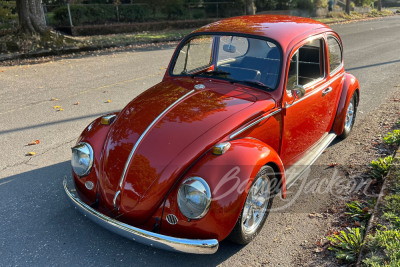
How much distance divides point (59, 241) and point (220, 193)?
5.42 feet

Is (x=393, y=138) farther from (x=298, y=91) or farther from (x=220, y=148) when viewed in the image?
(x=220, y=148)

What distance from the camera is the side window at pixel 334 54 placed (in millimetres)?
4660

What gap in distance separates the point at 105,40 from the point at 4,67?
5.72 m

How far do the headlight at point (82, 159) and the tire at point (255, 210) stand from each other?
1476 mm

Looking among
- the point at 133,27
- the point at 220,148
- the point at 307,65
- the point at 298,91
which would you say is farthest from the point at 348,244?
the point at 133,27

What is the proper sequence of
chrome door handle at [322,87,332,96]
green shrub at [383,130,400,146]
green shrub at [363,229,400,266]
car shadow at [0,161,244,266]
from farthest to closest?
green shrub at [383,130,400,146] → chrome door handle at [322,87,332,96] → car shadow at [0,161,244,266] → green shrub at [363,229,400,266]

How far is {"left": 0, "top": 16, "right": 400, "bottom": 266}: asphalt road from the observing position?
3.06m

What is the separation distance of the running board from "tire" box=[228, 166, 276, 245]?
1.25 ft

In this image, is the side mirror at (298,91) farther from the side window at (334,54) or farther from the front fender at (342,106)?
the front fender at (342,106)

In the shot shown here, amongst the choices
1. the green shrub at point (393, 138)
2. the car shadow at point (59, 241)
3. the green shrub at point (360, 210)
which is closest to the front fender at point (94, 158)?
the car shadow at point (59, 241)

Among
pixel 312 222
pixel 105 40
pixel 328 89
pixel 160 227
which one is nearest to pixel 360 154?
pixel 328 89

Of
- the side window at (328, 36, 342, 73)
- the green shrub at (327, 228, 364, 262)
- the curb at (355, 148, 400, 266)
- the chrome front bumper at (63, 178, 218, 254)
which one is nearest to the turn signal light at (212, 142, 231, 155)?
the chrome front bumper at (63, 178, 218, 254)

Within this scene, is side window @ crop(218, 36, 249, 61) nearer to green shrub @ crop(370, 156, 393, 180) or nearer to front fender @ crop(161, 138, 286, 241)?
front fender @ crop(161, 138, 286, 241)

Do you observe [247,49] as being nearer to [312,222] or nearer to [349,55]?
[312,222]
